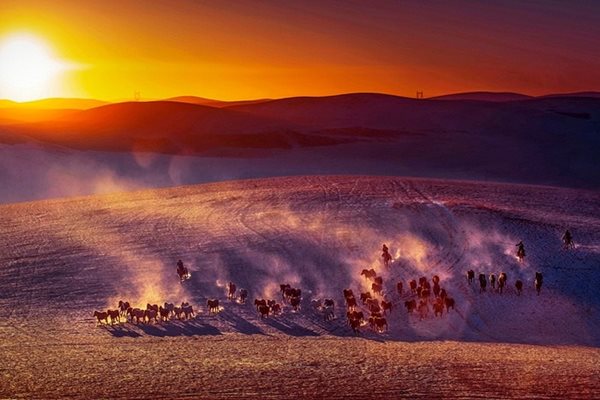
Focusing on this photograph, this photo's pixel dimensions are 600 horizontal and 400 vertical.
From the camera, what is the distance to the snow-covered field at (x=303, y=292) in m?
24.2

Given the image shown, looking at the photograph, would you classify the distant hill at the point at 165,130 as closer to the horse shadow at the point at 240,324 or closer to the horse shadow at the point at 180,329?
the horse shadow at the point at 240,324

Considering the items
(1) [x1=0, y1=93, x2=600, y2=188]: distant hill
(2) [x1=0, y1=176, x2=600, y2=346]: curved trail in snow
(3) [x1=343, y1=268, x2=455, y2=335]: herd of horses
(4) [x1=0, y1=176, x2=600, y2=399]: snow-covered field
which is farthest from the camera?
(1) [x1=0, y1=93, x2=600, y2=188]: distant hill

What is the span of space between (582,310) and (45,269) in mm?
21922

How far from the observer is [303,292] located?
34.9 metres

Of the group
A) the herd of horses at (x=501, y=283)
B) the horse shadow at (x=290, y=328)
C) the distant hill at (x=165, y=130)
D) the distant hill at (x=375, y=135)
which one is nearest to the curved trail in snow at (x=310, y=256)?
the horse shadow at (x=290, y=328)

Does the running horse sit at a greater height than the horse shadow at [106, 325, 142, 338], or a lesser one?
greater

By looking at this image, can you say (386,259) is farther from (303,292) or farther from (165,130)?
(165,130)

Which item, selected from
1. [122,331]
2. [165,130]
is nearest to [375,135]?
[165,130]

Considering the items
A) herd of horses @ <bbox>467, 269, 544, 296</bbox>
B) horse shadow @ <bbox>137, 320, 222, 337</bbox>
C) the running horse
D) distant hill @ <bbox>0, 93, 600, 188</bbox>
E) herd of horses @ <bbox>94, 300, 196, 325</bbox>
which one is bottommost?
horse shadow @ <bbox>137, 320, 222, 337</bbox>

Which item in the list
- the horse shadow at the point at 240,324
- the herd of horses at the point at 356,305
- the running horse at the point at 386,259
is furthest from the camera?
the running horse at the point at 386,259

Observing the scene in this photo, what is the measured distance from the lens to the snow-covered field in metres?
24.2

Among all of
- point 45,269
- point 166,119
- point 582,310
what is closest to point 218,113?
point 166,119

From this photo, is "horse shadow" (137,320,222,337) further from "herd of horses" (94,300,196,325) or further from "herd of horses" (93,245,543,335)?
"herd of horses" (93,245,543,335)

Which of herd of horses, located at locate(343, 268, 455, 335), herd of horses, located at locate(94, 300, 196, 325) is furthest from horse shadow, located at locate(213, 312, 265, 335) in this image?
herd of horses, located at locate(343, 268, 455, 335)
